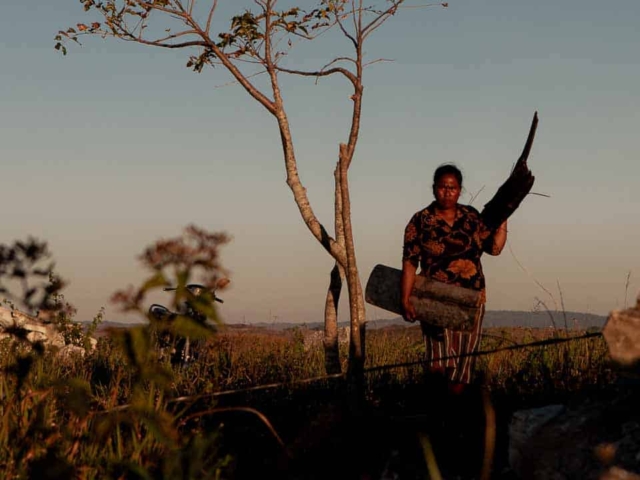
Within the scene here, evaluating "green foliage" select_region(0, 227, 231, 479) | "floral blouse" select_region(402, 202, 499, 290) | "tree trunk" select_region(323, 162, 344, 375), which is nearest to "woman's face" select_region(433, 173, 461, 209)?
"floral blouse" select_region(402, 202, 499, 290)

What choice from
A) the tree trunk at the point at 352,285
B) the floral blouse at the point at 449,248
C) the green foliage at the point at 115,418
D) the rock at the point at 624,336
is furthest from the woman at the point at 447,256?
the rock at the point at 624,336

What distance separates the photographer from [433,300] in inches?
263

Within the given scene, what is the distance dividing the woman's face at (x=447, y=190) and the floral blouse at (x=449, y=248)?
0.13 meters

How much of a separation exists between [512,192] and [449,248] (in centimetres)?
65

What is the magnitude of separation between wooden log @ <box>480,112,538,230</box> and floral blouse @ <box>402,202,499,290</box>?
4.7 inches

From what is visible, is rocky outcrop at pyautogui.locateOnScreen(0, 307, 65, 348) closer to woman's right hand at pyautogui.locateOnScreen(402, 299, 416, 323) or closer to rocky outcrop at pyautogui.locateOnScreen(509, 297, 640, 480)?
rocky outcrop at pyautogui.locateOnScreen(509, 297, 640, 480)

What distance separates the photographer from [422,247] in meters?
6.94

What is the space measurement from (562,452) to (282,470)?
6.59 feet

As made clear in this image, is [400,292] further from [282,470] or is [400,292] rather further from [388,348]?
[388,348]

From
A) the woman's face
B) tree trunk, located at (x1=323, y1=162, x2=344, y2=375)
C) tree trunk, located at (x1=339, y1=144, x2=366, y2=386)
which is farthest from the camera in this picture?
tree trunk, located at (x1=323, y1=162, x2=344, y2=375)

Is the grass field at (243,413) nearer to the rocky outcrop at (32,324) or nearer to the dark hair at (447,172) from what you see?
the rocky outcrop at (32,324)

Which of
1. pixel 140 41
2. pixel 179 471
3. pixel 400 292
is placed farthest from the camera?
pixel 140 41

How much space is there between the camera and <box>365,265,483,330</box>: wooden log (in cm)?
657

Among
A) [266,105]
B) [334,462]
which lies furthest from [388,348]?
[334,462]
